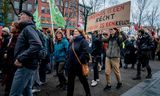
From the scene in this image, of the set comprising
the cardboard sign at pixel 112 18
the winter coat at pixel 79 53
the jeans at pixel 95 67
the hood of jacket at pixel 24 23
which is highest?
the cardboard sign at pixel 112 18

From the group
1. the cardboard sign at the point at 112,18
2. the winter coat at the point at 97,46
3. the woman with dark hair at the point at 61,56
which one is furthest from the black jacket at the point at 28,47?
the winter coat at the point at 97,46

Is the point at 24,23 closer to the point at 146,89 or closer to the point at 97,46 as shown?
the point at 146,89

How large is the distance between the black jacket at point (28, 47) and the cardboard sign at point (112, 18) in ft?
14.4

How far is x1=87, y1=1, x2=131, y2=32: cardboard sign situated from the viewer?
8.74m

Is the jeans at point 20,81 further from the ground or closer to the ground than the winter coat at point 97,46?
closer to the ground

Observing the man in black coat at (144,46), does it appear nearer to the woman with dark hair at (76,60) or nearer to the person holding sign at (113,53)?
the person holding sign at (113,53)

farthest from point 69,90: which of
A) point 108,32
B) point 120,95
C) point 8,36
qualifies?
point 8,36

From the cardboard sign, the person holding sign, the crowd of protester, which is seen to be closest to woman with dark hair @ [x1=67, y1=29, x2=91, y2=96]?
the crowd of protester

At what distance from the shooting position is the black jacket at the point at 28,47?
4.64 metres

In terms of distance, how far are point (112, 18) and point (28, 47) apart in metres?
4.93

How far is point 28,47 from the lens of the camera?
190 inches

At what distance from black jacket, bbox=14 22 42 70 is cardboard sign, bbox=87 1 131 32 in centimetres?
439

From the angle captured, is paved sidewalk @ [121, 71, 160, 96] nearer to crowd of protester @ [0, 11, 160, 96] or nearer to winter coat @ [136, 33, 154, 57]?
crowd of protester @ [0, 11, 160, 96]

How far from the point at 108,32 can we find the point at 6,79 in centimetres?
404
